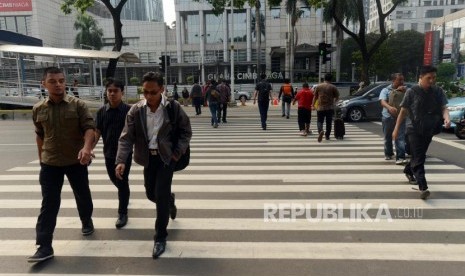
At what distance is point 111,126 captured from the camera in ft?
15.1

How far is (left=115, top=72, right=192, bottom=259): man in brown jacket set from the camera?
367 centimetres

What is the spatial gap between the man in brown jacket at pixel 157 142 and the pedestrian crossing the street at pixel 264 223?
21.8 inches

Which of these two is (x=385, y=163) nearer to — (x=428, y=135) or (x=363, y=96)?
(x=428, y=135)

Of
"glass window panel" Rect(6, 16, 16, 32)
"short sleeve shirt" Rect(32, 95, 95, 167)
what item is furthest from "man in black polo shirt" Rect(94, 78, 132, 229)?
"glass window panel" Rect(6, 16, 16, 32)

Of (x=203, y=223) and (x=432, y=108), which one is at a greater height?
(x=432, y=108)

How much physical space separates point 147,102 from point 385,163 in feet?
17.8

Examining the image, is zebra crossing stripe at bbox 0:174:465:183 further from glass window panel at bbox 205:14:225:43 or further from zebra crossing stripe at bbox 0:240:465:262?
glass window panel at bbox 205:14:225:43

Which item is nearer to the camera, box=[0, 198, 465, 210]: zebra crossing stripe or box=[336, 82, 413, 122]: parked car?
box=[0, 198, 465, 210]: zebra crossing stripe

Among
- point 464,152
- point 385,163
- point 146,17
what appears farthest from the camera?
Answer: point 146,17

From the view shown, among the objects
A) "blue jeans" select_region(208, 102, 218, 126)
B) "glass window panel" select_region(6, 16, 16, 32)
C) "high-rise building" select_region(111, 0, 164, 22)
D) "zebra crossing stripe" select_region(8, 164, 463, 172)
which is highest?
"high-rise building" select_region(111, 0, 164, 22)

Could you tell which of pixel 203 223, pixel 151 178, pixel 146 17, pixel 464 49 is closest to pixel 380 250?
pixel 203 223

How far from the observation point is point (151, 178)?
3.84 m

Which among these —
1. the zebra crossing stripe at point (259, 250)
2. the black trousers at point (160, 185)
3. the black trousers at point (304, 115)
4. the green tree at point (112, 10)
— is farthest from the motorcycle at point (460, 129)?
the green tree at point (112, 10)

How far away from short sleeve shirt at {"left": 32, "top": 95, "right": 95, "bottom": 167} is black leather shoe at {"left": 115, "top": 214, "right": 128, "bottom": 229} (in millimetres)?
1006
